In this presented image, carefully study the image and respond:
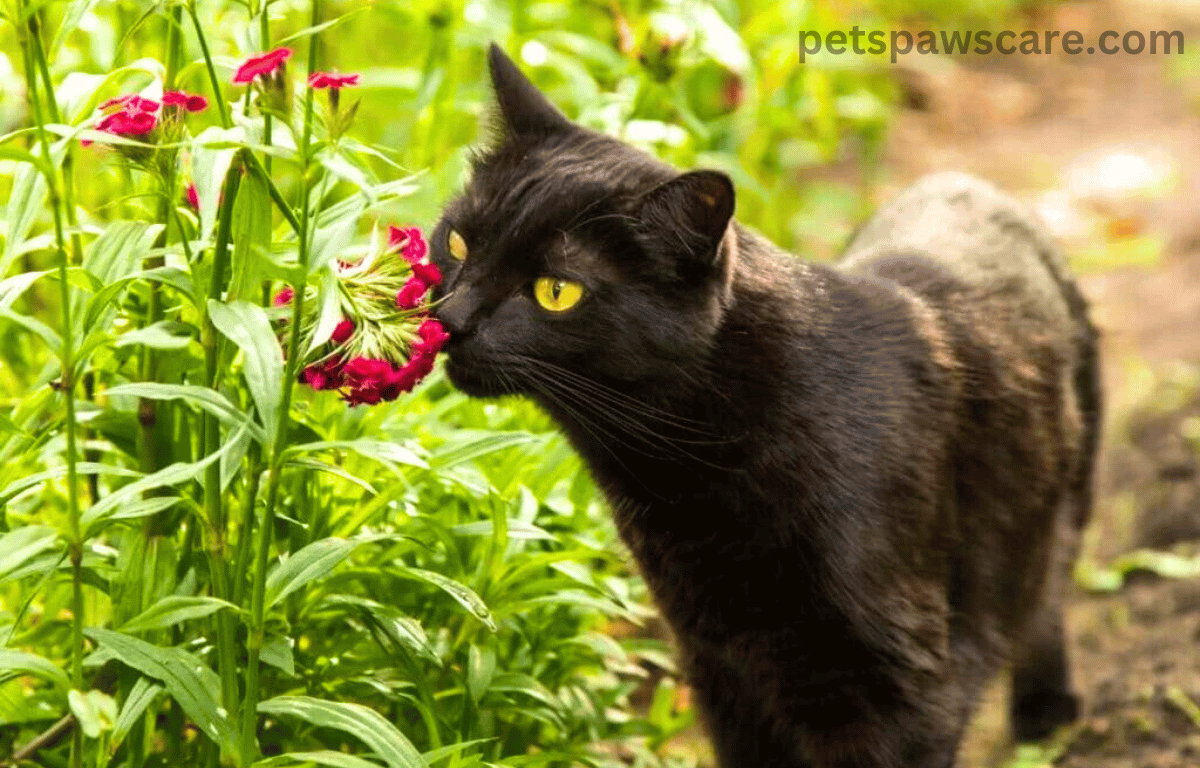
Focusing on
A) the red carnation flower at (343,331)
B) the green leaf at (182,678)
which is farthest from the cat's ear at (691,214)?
the green leaf at (182,678)

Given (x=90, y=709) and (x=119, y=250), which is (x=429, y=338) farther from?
(x=90, y=709)

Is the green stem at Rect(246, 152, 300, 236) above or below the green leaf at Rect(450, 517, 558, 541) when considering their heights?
above

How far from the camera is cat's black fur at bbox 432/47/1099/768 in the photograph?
202 cm

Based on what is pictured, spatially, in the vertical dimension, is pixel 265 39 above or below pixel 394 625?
above

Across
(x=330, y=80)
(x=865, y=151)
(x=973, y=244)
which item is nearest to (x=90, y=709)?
(x=330, y=80)

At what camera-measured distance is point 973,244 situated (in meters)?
2.80

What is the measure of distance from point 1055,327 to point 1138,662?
0.83 meters

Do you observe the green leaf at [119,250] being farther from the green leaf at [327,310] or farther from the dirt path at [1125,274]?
the dirt path at [1125,274]

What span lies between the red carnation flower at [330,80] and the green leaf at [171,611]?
610mm

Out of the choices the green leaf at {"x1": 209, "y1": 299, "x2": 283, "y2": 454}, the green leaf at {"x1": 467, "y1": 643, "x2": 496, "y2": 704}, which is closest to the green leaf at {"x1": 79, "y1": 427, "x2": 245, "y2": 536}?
the green leaf at {"x1": 209, "y1": 299, "x2": 283, "y2": 454}

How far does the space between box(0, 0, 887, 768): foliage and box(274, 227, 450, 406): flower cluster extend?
48 millimetres

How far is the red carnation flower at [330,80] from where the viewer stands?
5.18 ft

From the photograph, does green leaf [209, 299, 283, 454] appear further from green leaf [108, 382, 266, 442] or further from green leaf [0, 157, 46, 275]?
green leaf [0, 157, 46, 275]

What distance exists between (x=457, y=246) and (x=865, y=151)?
3003mm
